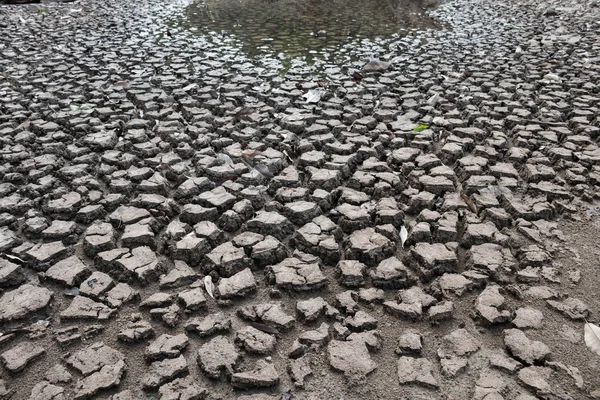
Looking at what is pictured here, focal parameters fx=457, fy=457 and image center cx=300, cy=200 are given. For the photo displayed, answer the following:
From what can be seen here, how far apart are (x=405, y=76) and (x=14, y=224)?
3963 millimetres

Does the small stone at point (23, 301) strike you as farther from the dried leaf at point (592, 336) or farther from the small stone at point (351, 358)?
the dried leaf at point (592, 336)

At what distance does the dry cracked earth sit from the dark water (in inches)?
72.0

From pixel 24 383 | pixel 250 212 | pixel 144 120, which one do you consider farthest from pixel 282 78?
pixel 24 383

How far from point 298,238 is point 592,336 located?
1.35 metres

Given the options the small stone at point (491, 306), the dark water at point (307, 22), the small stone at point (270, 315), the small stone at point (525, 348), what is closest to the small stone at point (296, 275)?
the small stone at point (270, 315)

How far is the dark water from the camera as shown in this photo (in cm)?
638

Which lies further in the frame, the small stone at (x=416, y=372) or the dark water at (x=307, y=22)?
the dark water at (x=307, y=22)

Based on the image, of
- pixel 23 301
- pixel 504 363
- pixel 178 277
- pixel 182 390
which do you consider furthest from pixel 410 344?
pixel 23 301

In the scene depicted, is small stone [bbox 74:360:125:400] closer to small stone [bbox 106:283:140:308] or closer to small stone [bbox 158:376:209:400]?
small stone [bbox 158:376:209:400]

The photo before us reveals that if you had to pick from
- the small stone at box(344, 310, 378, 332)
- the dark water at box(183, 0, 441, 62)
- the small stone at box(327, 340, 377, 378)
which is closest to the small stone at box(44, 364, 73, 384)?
the small stone at box(327, 340, 377, 378)

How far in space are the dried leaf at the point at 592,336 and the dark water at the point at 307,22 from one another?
179 inches

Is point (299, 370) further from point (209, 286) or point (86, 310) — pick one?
point (86, 310)

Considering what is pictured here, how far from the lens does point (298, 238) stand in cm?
238

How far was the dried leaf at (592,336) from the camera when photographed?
1.81 m
